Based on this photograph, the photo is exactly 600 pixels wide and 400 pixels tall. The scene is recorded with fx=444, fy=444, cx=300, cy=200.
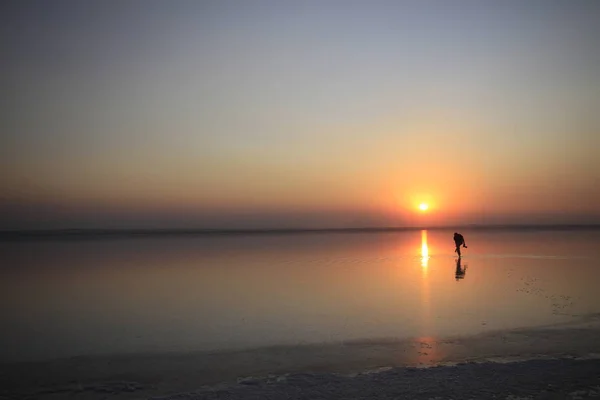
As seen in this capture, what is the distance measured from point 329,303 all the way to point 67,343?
7.41 meters

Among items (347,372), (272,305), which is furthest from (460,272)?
(347,372)

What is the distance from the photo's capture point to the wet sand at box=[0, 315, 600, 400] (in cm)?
707

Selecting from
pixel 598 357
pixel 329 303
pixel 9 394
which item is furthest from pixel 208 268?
pixel 598 357

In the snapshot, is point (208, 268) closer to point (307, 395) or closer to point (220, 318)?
point (220, 318)

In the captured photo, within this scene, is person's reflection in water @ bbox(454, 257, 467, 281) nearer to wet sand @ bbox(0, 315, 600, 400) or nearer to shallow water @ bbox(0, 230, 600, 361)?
shallow water @ bbox(0, 230, 600, 361)

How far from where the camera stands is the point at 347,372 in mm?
8031

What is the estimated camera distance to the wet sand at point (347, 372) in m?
7.07

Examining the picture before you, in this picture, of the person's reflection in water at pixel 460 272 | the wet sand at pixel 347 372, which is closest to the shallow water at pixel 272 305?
the person's reflection in water at pixel 460 272

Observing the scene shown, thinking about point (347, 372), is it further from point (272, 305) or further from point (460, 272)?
point (460, 272)

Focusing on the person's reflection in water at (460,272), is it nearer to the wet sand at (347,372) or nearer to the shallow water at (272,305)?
the shallow water at (272,305)

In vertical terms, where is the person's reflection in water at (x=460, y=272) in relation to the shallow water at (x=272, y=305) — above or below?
above

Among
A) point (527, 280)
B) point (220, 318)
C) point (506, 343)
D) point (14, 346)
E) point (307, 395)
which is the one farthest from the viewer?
point (527, 280)

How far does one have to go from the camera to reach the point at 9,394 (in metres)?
7.37

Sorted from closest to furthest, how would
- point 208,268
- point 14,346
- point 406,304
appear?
point 14,346 < point 406,304 < point 208,268
